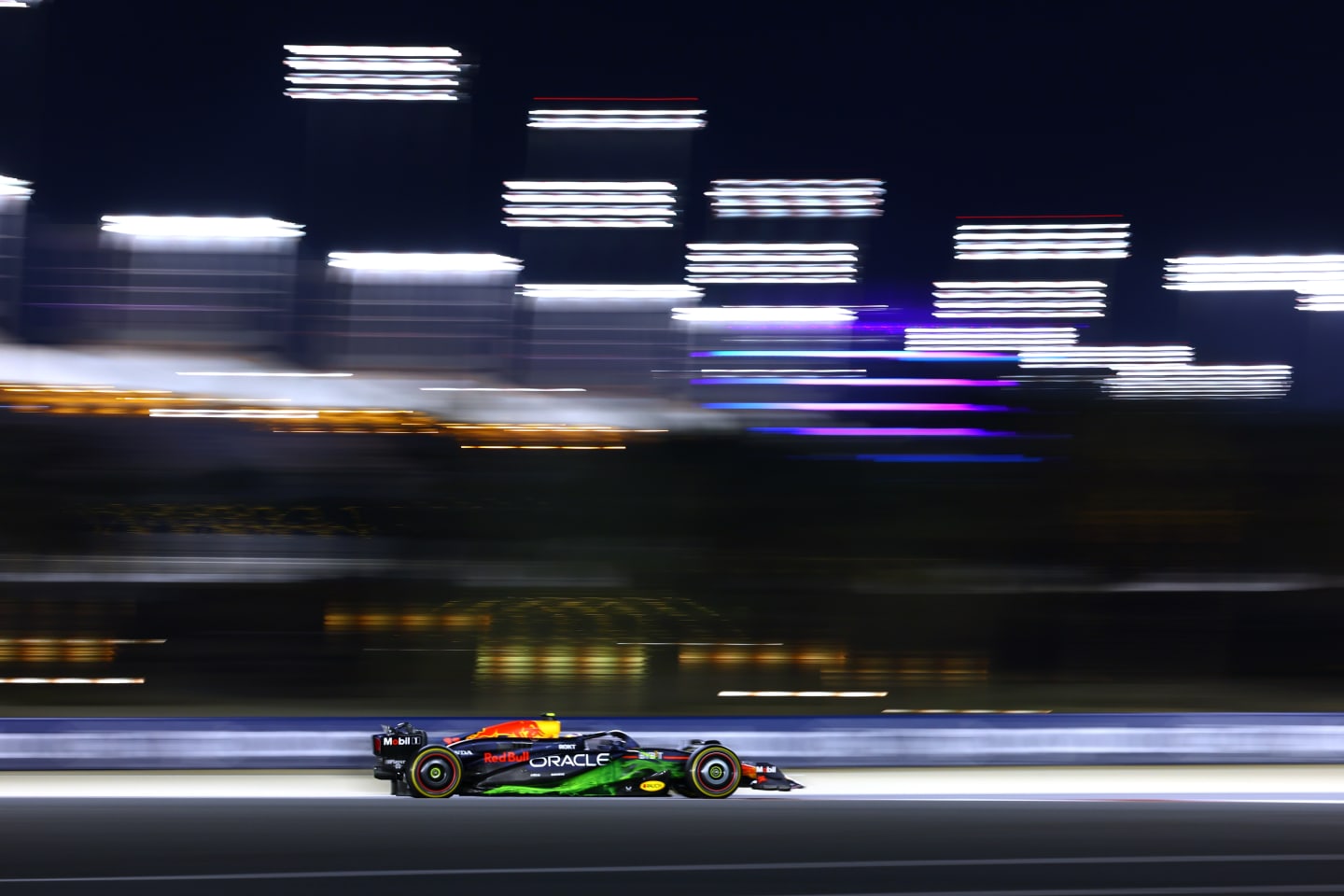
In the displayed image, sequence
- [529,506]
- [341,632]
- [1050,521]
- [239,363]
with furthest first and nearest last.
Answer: [239,363]
[1050,521]
[529,506]
[341,632]

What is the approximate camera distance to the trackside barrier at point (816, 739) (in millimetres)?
11711

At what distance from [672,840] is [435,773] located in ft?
7.30

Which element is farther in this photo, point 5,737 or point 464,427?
point 464,427

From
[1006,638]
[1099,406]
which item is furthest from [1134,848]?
[1099,406]

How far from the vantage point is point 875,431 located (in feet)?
100

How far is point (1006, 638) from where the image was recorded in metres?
26.1

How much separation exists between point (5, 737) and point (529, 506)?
1567 centimetres

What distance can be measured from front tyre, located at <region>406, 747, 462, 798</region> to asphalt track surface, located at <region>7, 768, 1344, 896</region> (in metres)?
0.14

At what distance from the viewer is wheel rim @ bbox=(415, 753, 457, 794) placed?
9578mm

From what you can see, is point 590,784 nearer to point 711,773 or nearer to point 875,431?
point 711,773

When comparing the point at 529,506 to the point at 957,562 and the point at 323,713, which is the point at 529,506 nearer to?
the point at 323,713

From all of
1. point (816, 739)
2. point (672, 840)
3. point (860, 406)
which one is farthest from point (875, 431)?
point (672, 840)

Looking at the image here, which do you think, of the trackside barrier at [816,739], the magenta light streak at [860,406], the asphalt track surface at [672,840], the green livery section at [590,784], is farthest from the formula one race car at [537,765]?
the magenta light streak at [860,406]

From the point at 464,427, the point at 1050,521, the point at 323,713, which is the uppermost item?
the point at 464,427
